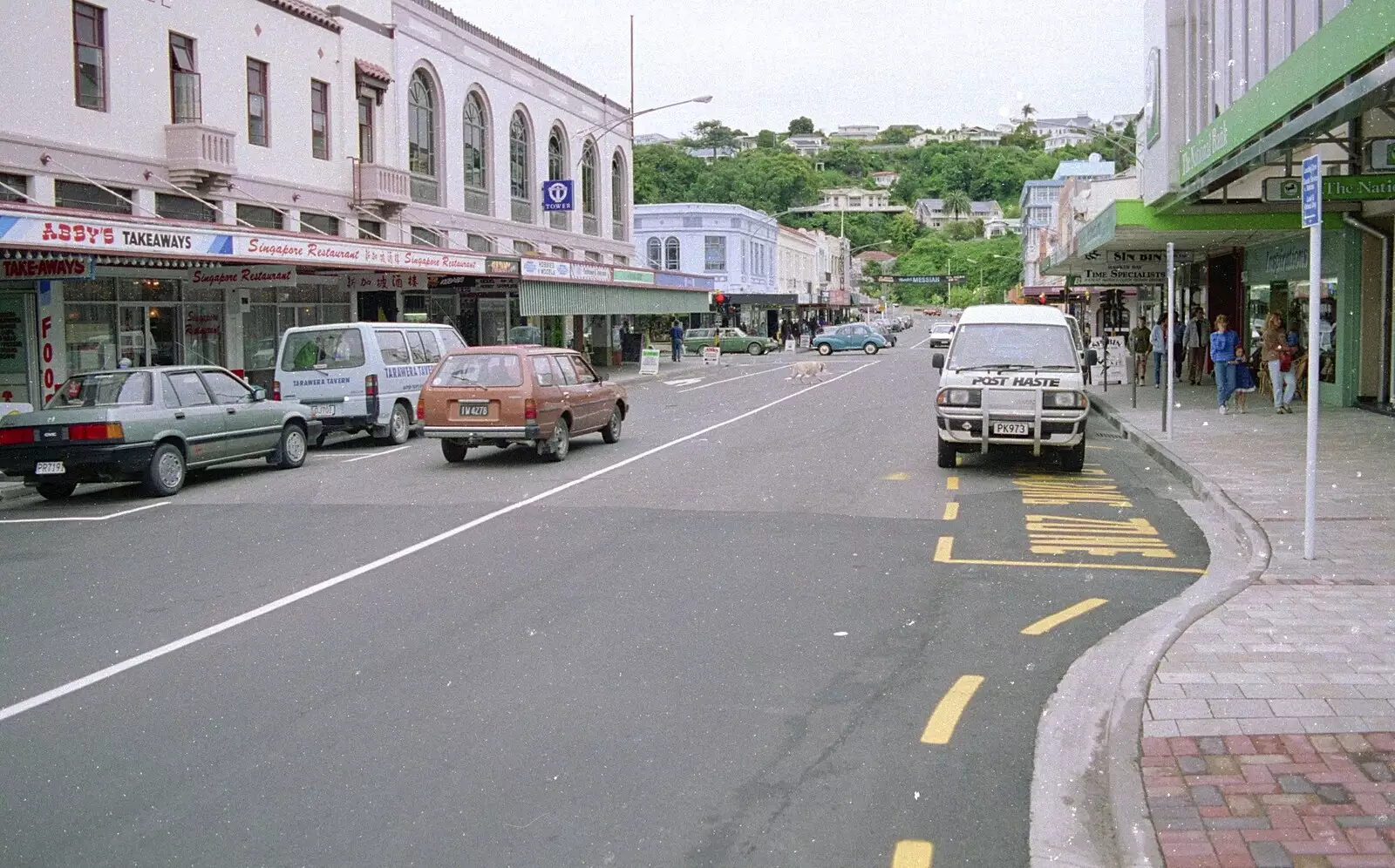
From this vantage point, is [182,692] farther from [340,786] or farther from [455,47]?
[455,47]

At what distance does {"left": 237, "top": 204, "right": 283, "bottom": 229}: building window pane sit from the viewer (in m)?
26.9

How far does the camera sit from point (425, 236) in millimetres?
35469

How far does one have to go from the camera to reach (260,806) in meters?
4.98

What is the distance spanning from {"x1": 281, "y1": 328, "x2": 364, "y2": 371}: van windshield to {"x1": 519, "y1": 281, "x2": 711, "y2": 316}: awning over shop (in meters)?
14.8

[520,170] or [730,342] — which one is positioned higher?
[520,170]

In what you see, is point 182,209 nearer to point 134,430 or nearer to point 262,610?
point 134,430

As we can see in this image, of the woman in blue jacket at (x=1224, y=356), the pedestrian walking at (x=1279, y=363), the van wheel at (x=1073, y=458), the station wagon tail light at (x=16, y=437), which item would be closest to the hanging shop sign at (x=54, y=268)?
the station wagon tail light at (x=16, y=437)

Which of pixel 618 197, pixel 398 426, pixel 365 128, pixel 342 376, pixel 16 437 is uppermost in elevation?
pixel 618 197

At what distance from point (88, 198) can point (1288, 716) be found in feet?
75.1

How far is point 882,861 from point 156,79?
24.5 m

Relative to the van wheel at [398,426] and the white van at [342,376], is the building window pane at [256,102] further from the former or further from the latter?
the van wheel at [398,426]

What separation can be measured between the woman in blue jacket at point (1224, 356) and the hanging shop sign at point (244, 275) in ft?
57.8

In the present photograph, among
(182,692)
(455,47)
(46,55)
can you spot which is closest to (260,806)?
(182,692)

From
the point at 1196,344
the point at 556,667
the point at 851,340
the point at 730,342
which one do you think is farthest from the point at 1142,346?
the point at 730,342
